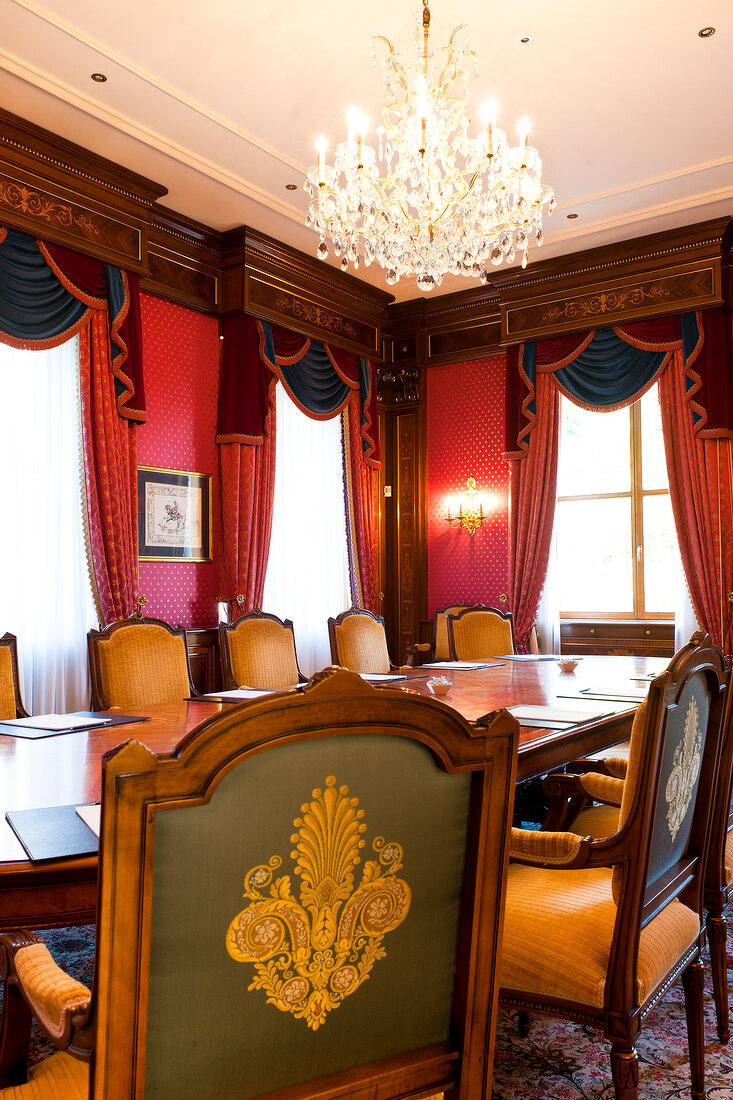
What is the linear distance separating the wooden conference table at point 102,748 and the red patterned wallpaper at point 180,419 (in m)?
1.95

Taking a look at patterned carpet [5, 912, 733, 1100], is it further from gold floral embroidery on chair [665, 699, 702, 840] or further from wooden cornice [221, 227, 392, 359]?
wooden cornice [221, 227, 392, 359]

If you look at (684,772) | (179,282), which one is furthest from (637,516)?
(684,772)

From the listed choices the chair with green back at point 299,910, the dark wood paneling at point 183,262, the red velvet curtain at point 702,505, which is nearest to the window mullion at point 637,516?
the red velvet curtain at point 702,505

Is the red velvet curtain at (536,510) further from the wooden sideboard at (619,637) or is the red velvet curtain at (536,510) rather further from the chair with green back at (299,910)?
the chair with green back at (299,910)

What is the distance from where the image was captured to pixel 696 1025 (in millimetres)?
1899

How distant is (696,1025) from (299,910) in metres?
1.43

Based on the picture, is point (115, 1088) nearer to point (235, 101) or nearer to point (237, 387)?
point (235, 101)

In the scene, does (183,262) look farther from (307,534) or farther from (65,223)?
(307,534)

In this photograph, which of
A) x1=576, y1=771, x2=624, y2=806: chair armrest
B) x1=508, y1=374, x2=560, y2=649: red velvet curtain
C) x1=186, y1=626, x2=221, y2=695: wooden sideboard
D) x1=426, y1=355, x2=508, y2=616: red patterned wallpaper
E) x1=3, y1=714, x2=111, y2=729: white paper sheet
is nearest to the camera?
x1=576, y1=771, x2=624, y2=806: chair armrest

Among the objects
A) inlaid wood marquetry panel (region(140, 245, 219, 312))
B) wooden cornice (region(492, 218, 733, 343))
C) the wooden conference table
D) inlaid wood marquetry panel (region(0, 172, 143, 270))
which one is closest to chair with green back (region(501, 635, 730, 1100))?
the wooden conference table

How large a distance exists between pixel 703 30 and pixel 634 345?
2.41 m

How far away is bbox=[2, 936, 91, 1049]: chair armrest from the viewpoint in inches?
36.7

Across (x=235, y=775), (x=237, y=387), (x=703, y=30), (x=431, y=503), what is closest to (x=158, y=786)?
(x=235, y=775)

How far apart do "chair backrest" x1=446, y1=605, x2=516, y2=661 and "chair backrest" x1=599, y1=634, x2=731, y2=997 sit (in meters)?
2.96
